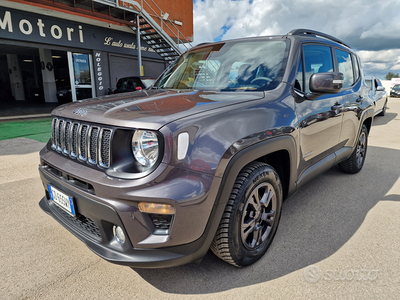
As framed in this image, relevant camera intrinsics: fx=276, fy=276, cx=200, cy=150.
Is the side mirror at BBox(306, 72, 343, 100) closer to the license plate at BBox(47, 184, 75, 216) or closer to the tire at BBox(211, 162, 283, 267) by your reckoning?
the tire at BBox(211, 162, 283, 267)

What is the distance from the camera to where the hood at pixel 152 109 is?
1.61 metres

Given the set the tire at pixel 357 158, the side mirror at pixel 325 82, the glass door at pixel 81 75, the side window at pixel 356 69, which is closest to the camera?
the side mirror at pixel 325 82

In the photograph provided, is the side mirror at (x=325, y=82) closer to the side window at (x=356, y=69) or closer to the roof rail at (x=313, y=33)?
the roof rail at (x=313, y=33)

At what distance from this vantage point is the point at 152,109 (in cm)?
179

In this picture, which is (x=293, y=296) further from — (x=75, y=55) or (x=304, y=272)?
(x=75, y=55)

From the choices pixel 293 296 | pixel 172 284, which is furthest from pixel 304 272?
pixel 172 284

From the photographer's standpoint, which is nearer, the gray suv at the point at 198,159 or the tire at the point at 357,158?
the gray suv at the point at 198,159

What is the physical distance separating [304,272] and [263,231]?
0.40 metres

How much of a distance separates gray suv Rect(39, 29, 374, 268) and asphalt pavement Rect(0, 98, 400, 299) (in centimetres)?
23

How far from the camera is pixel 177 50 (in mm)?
14336

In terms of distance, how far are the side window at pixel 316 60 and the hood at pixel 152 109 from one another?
75cm

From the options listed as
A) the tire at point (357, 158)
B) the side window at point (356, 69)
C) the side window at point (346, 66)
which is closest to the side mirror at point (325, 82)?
the side window at point (346, 66)

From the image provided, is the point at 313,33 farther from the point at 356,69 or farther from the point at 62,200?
the point at 62,200

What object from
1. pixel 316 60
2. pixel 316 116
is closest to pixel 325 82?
pixel 316 116
